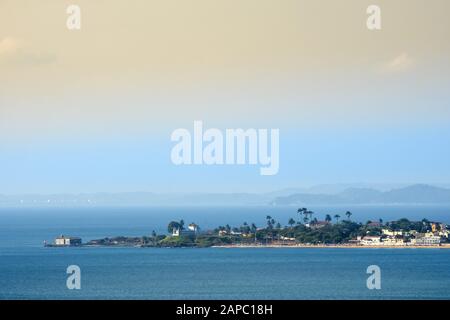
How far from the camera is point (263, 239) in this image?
130 feet

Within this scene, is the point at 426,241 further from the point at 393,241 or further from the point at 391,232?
the point at 391,232

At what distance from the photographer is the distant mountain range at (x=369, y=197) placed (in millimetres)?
54438

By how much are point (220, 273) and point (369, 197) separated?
28.5 m

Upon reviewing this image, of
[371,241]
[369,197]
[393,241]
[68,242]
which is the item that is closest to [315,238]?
[371,241]

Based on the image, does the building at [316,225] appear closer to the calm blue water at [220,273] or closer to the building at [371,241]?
the building at [371,241]


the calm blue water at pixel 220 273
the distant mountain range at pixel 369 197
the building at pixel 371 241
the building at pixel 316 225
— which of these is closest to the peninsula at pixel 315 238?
the building at pixel 371 241

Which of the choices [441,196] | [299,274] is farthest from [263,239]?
[441,196]

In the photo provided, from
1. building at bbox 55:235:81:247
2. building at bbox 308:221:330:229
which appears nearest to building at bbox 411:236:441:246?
building at bbox 308:221:330:229

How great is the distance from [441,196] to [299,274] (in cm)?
3377

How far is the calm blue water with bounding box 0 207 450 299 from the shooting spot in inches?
961

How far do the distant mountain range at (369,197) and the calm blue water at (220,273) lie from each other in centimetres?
1668

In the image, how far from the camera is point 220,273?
96.2 feet
